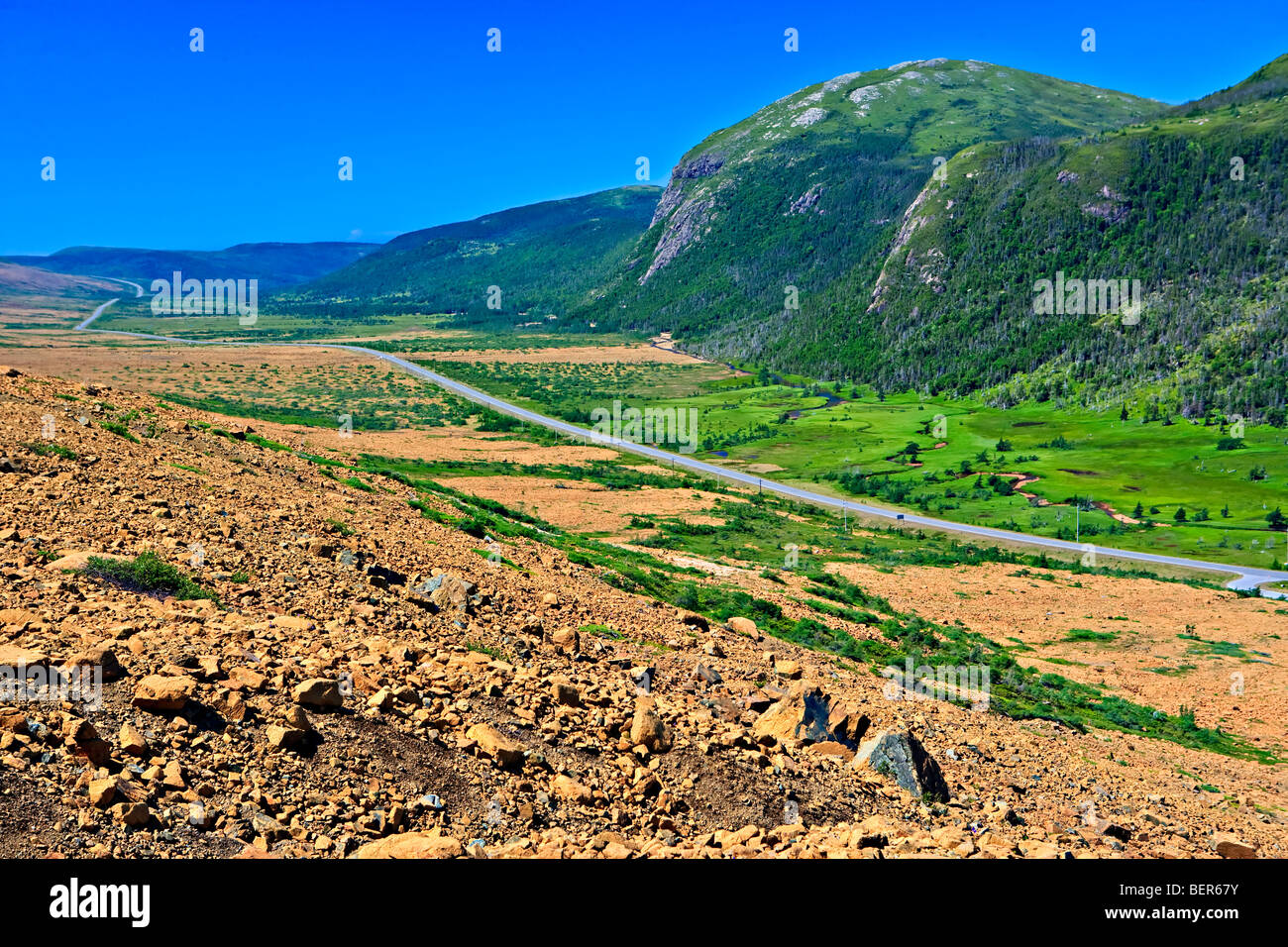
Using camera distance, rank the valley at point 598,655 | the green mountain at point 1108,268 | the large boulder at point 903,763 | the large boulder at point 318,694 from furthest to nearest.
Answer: the green mountain at point 1108,268
the large boulder at point 903,763
the large boulder at point 318,694
the valley at point 598,655

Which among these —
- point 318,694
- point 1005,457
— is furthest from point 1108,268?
point 318,694

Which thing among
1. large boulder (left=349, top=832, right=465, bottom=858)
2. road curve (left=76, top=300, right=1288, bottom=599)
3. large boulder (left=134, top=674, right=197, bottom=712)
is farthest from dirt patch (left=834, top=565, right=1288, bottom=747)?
large boulder (left=134, top=674, right=197, bottom=712)

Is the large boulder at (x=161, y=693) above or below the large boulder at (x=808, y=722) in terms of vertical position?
above

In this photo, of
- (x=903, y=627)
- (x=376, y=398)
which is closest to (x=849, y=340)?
(x=376, y=398)

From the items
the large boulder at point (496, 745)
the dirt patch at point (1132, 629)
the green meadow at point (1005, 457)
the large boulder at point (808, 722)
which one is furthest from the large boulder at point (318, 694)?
the green meadow at point (1005, 457)

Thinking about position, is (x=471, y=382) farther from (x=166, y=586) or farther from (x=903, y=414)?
(x=166, y=586)

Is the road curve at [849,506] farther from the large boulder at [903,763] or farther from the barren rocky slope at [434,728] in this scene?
the large boulder at [903,763]
